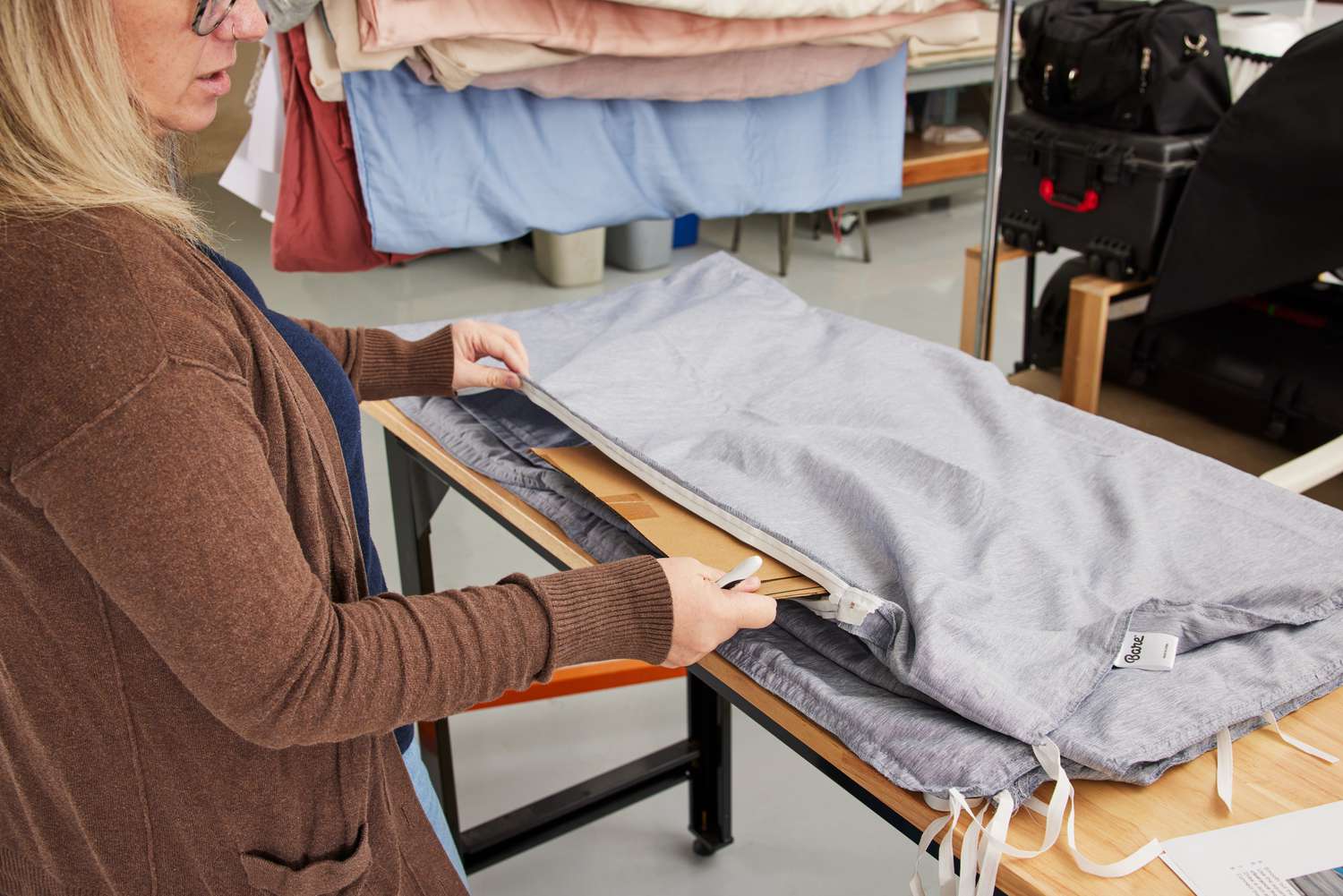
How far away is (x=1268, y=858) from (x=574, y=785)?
1.29 m

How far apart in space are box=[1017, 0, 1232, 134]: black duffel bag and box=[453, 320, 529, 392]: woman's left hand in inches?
51.6

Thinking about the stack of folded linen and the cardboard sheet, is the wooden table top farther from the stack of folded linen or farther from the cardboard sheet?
the stack of folded linen

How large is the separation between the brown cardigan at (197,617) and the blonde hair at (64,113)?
2 cm

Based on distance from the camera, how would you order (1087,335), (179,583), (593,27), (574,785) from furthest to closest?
(1087,335) → (574,785) → (593,27) → (179,583)

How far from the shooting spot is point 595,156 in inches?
72.6

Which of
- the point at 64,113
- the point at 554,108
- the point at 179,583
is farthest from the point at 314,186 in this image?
the point at 179,583

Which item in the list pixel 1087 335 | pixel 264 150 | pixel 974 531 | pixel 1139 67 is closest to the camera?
pixel 974 531

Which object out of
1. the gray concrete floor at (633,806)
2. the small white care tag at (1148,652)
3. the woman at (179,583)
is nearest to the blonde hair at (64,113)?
the woman at (179,583)

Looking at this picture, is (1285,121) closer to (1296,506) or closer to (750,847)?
(1296,506)

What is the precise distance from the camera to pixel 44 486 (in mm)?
673

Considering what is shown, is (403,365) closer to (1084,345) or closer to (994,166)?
(994,166)

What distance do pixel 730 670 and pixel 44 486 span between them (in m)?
0.51

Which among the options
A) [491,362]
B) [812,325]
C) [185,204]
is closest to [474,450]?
[491,362]

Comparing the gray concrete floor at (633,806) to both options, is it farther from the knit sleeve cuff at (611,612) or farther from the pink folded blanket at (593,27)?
the knit sleeve cuff at (611,612)
